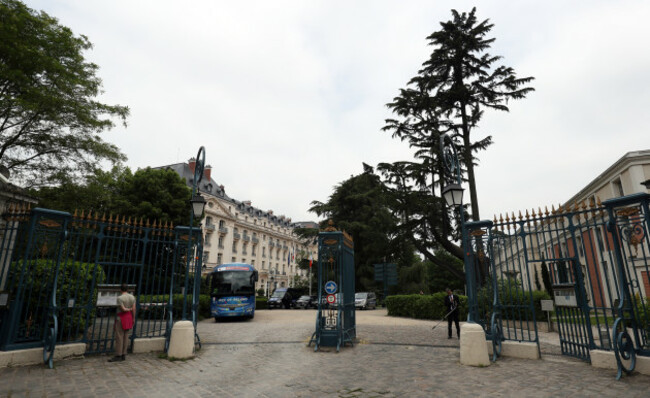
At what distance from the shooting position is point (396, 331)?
506 inches

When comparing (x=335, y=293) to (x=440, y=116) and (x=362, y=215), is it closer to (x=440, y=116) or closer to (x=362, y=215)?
(x=440, y=116)

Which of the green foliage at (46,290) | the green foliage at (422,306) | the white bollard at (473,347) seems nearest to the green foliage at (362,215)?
the green foliage at (422,306)

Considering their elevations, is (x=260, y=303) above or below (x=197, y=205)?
below

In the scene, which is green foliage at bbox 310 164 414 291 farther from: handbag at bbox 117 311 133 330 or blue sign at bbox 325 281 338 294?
handbag at bbox 117 311 133 330

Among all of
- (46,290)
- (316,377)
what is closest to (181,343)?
(46,290)

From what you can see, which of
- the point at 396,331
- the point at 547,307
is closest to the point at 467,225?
the point at 547,307

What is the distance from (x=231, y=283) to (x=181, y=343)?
10750 millimetres

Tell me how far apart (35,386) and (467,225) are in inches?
365

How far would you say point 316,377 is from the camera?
20.7 ft

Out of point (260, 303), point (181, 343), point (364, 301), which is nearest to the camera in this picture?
point (181, 343)

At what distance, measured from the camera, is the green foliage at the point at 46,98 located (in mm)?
13477

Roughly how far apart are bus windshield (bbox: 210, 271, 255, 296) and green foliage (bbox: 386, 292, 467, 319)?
9.16 m

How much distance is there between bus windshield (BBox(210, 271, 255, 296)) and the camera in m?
18.3

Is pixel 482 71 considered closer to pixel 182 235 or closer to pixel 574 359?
pixel 574 359
